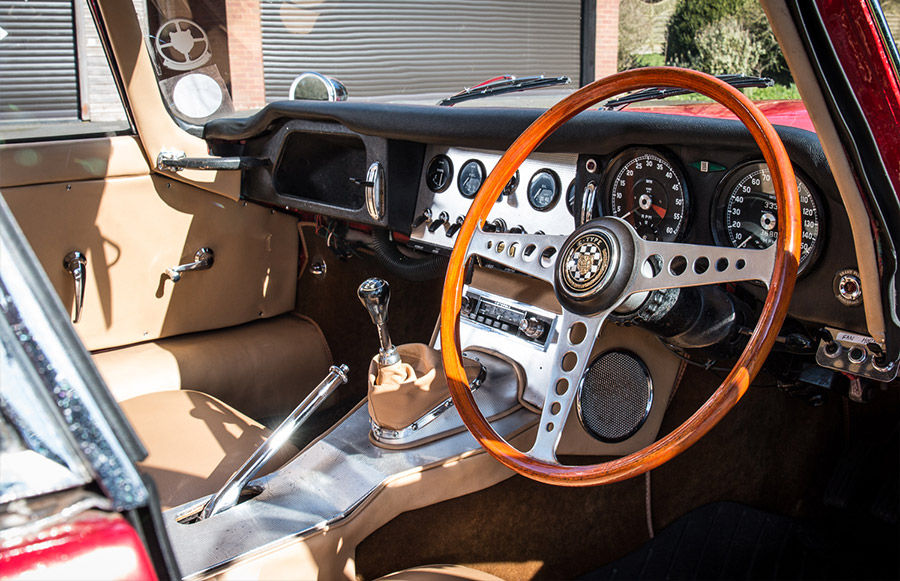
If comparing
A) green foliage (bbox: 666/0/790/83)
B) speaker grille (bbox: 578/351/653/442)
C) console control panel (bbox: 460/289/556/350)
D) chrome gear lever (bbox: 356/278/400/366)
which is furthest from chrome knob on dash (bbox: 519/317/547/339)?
green foliage (bbox: 666/0/790/83)

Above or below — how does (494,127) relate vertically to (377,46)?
below

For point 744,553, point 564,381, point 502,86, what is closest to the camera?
point 564,381

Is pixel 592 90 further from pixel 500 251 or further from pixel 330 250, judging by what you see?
pixel 330 250

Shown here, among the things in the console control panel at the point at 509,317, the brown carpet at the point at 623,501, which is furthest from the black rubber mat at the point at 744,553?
the console control panel at the point at 509,317

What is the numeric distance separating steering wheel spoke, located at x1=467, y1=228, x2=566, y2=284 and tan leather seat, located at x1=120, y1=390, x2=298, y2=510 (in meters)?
0.81

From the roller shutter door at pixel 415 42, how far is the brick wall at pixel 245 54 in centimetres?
3

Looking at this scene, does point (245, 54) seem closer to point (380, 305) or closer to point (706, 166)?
point (380, 305)

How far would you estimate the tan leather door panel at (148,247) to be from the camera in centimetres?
229

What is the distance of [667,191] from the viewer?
164 cm

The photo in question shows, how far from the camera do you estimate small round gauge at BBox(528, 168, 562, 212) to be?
74.5 inches

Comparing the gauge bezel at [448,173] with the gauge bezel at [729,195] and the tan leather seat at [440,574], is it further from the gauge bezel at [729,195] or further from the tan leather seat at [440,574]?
the tan leather seat at [440,574]

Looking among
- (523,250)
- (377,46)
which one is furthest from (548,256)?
(377,46)

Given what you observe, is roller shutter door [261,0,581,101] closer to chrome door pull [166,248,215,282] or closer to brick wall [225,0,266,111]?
brick wall [225,0,266,111]

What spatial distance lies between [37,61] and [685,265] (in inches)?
75.6
